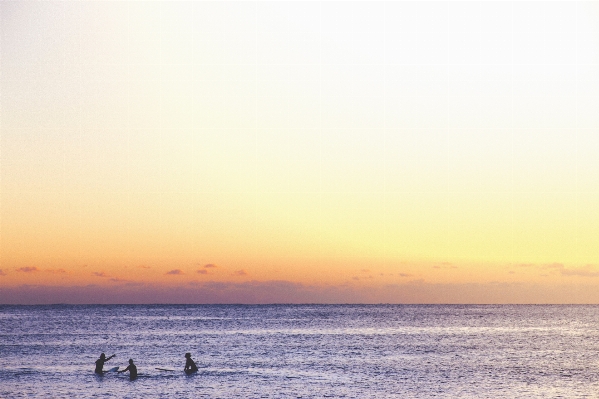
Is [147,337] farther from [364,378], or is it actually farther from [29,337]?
[364,378]

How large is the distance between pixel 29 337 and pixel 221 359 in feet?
136

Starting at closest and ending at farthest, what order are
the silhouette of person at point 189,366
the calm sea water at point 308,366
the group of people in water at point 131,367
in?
the calm sea water at point 308,366, the group of people in water at point 131,367, the silhouette of person at point 189,366

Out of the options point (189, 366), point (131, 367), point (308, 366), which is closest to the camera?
point (131, 367)

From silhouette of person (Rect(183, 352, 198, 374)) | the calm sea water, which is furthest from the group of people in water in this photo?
the calm sea water

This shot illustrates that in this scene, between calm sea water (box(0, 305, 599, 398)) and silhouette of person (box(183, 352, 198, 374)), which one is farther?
silhouette of person (box(183, 352, 198, 374))

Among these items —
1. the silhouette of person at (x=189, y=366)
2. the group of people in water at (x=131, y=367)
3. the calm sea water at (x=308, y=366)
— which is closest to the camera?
the calm sea water at (x=308, y=366)

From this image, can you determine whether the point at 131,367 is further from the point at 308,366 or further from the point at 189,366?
the point at 308,366

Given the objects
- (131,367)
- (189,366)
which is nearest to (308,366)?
(189,366)

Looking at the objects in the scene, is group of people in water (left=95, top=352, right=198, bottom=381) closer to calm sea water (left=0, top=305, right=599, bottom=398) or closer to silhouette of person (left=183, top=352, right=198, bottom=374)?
silhouette of person (left=183, top=352, right=198, bottom=374)

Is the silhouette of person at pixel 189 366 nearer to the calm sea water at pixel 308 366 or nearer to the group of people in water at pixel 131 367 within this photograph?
the group of people in water at pixel 131 367

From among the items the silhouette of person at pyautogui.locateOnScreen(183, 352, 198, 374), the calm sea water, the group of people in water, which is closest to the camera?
the calm sea water

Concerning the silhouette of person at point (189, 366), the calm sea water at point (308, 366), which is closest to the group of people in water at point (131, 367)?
the silhouette of person at point (189, 366)

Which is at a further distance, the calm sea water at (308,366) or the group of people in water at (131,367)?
the group of people in water at (131,367)

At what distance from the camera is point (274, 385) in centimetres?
4753
